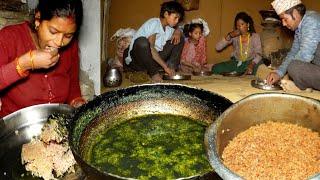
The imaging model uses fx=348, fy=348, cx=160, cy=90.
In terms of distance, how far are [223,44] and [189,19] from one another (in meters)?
0.96

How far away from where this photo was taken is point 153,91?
2963 mm

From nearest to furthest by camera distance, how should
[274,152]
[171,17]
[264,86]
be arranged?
[274,152] < [264,86] < [171,17]

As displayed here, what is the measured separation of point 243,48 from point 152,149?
18.0 ft

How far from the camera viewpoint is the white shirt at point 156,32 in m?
6.52

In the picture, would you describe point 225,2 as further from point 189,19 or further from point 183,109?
point 183,109

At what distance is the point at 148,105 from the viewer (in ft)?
9.92

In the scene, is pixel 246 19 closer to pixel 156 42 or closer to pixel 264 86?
pixel 156 42

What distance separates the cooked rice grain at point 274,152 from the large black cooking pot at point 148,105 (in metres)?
0.58

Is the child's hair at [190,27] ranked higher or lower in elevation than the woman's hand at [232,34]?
higher

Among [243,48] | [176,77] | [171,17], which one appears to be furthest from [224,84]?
[243,48]

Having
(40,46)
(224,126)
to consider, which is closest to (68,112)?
(40,46)

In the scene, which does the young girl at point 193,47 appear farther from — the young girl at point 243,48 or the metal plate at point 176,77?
the metal plate at point 176,77

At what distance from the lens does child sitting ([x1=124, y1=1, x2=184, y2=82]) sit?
6.37 meters

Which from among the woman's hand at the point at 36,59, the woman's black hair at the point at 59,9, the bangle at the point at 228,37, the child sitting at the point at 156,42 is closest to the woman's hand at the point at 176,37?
the child sitting at the point at 156,42
